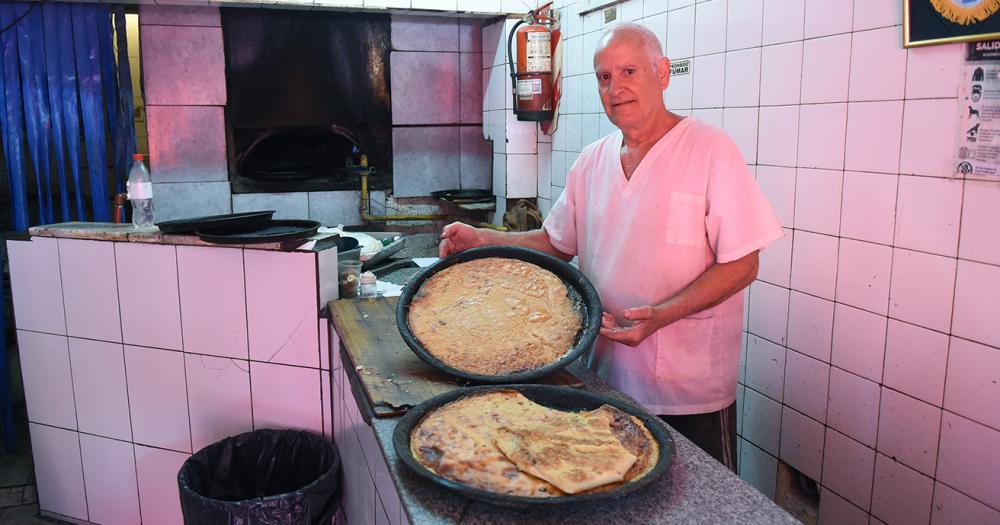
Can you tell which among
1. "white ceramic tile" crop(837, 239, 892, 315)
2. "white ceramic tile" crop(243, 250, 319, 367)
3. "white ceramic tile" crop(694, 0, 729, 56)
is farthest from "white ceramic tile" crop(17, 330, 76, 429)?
"white ceramic tile" crop(837, 239, 892, 315)

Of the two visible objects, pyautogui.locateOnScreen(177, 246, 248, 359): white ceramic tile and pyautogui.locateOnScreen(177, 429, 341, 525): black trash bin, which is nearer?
pyautogui.locateOnScreen(177, 429, 341, 525): black trash bin

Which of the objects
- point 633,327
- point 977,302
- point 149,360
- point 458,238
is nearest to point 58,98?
point 149,360

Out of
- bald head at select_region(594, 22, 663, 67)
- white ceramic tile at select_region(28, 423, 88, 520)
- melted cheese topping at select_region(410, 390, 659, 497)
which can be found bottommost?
white ceramic tile at select_region(28, 423, 88, 520)

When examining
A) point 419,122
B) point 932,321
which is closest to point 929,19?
point 932,321

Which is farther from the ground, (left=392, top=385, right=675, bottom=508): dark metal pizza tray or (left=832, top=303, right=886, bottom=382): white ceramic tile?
(left=392, top=385, right=675, bottom=508): dark metal pizza tray

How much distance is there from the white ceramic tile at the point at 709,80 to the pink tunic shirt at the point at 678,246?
0.81 m

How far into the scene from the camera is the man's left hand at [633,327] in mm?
1679

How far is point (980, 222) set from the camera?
184 centimetres

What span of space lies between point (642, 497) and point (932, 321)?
124 centimetres

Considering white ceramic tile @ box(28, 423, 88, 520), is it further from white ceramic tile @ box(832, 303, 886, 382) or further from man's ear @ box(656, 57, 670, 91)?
white ceramic tile @ box(832, 303, 886, 382)

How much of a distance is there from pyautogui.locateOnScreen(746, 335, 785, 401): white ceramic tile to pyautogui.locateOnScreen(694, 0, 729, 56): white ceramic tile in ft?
3.60

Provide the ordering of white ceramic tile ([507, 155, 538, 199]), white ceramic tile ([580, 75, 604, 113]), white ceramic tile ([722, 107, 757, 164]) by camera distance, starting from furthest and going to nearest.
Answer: white ceramic tile ([507, 155, 538, 199]) → white ceramic tile ([580, 75, 604, 113]) → white ceramic tile ([722, 107, 757, 164])

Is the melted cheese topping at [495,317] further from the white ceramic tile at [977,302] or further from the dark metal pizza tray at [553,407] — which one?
the white ceramic tile at [977,302]

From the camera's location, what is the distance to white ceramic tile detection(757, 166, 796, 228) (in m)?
2.45
